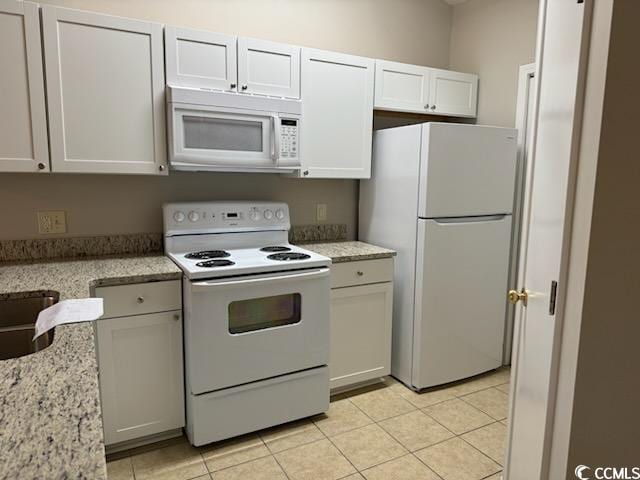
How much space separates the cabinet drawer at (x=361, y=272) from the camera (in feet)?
8.31

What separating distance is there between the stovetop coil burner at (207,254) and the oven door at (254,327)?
1.00 feet

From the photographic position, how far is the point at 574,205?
1.09m

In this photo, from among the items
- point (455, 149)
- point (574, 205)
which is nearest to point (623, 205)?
point (574, 205)

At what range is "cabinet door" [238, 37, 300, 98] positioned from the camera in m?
2.37

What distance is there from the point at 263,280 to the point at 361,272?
0.70m

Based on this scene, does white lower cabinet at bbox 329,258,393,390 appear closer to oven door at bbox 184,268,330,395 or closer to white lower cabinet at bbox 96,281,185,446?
oven door at bbox 184,268,330,395

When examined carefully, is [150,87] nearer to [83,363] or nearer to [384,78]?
[384,78]

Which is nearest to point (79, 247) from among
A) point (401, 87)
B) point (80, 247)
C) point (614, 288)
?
point (80, 247)

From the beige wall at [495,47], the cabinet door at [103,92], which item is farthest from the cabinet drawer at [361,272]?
the beige wall at [495,47]

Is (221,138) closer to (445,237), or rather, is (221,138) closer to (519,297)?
(445,237)

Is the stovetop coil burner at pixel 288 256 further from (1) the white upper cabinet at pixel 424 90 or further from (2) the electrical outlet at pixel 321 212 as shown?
(1) the white upper cabinet at pixel 424 90

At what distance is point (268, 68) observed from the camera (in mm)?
2432

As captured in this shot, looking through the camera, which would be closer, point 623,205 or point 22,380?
point 22,380

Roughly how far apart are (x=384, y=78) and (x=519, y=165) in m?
1.04
